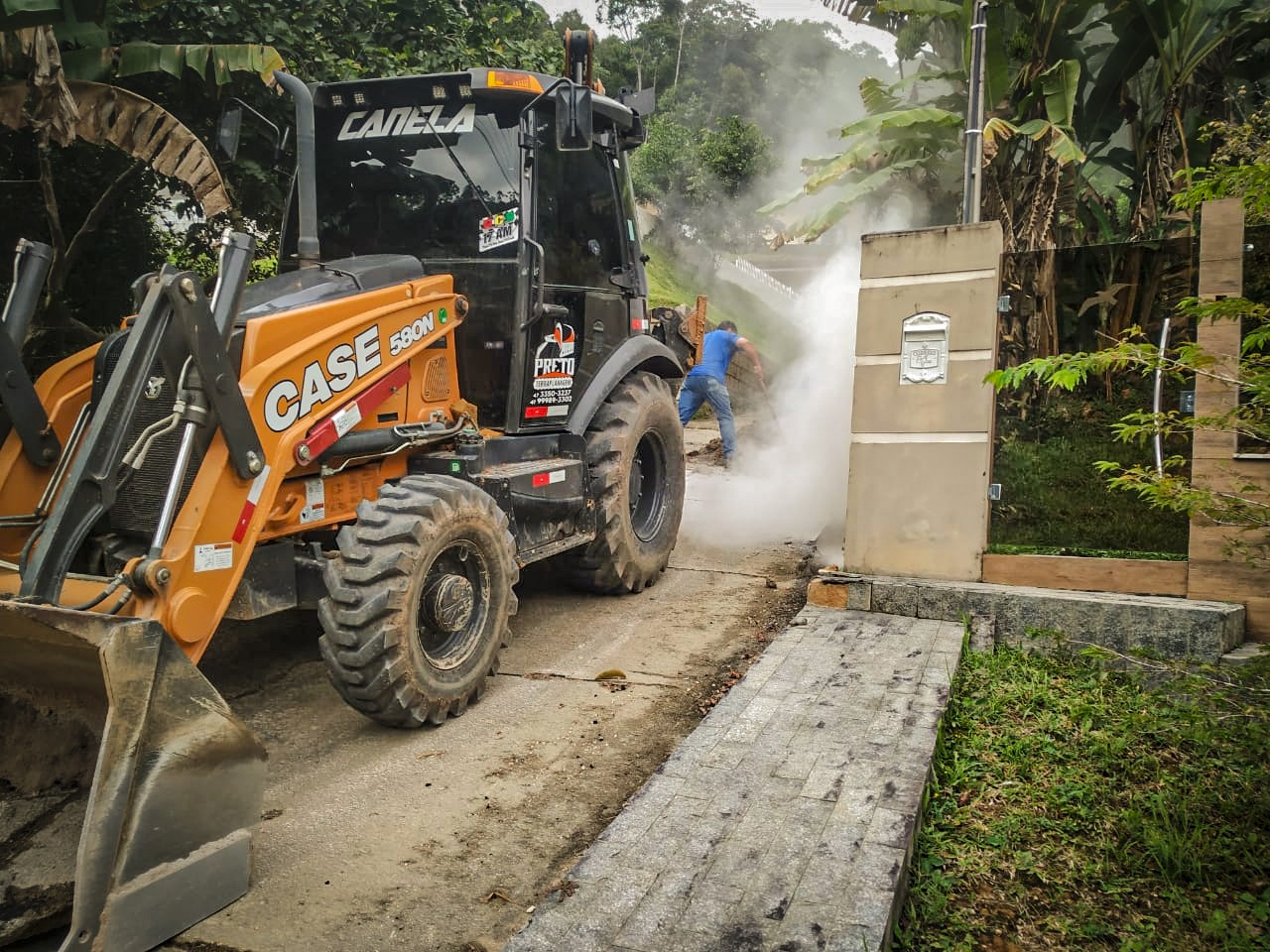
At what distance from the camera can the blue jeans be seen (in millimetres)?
12055

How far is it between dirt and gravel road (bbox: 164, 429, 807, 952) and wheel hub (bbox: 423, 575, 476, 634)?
19.6 inches

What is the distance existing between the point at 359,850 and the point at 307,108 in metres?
3.78

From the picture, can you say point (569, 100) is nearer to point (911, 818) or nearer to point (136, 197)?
point (911, 818)

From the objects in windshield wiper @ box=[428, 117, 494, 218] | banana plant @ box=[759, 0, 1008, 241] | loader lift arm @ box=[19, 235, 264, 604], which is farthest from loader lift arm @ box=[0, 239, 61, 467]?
banana plant @ box=[759, 0, 1008, 241]

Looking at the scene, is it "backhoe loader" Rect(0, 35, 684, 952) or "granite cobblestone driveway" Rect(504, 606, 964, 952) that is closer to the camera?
"granite cobblestone driveway" Rect(504, 606, 964, 952)

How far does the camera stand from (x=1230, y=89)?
41.1 feet

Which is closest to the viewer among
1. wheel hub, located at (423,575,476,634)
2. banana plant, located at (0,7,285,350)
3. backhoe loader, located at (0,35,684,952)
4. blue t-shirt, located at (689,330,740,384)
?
backhoe loader, located at (0,35,684,952)

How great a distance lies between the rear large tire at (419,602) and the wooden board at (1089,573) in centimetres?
271

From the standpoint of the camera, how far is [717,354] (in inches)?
491

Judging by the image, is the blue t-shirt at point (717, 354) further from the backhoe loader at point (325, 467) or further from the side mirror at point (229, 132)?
the side mirror at point (229, 132)

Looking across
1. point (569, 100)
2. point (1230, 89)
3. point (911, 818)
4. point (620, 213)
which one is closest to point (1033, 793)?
point (911, 818)

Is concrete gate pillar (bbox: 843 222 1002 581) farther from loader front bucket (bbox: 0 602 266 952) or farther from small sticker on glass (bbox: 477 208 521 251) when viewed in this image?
loader front bucket (bbox: 0 602 266 952)

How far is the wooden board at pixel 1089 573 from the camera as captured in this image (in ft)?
17.3

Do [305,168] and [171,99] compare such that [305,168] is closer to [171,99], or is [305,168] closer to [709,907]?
[709,907]
